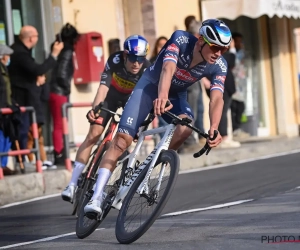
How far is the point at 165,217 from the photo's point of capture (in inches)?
382

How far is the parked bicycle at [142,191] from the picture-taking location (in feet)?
25.5

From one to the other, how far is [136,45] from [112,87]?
0.94m

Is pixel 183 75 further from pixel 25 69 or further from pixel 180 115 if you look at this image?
pixel 25 69

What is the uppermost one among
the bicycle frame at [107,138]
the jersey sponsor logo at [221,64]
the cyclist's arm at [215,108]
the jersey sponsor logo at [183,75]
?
the jersey sponsor logo at [221,64]

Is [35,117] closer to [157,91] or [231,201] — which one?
[231,201]

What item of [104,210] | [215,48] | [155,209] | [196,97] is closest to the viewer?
[155,209]

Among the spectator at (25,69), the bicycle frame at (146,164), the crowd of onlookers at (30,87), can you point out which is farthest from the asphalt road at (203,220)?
the spectator at (25,69)

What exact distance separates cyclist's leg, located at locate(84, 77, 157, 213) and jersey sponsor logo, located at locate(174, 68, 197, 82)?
0.22 meters

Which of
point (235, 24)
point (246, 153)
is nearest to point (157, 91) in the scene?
point (246, 153)

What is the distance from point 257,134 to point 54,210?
11.8 m

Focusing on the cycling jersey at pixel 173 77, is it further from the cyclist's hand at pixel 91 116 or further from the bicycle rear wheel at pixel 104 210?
the cyclist's hand at pixel 91 116

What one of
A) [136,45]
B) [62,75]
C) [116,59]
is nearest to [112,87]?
[116,59]

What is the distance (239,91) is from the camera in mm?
20906

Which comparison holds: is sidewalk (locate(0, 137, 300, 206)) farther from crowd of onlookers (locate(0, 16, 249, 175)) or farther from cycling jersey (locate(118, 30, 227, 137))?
cycling jersey (locate(118, 30, 227, 137))
